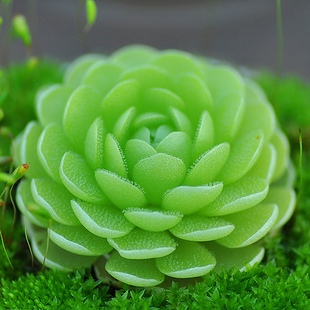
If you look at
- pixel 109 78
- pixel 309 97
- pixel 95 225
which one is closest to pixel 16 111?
pixel 109 78

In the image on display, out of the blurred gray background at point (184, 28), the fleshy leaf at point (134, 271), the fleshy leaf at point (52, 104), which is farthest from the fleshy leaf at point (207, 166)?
the blurred gray background at point (184, 28)

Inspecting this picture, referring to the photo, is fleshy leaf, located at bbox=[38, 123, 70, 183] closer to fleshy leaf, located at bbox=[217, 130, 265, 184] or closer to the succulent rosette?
the succulent rosette

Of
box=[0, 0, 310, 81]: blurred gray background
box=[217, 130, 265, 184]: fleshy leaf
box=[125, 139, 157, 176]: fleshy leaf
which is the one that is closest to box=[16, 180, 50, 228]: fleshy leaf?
box=[125, 139, 157, 176]: fleshy leaf

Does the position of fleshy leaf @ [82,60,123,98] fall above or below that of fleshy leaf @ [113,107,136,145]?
above

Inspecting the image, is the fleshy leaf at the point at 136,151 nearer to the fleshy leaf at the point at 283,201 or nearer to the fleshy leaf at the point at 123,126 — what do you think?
the fleshy leaf at the point at 123,126

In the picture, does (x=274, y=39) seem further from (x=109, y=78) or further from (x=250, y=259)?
(x=250, y=259)

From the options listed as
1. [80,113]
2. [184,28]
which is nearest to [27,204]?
[80,113]
